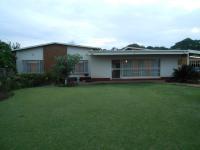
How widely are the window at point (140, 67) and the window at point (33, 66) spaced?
24.9 feet

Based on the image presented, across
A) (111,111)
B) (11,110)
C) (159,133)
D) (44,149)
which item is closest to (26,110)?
(11,110)

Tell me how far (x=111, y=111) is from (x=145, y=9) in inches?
512

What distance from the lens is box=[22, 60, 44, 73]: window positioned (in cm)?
2231

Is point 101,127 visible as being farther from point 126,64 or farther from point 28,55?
point 28,55

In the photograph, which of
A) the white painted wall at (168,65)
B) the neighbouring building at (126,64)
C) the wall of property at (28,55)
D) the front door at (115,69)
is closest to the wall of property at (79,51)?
the neighbouring building at (126,64)

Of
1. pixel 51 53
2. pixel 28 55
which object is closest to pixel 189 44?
pixel 51 53

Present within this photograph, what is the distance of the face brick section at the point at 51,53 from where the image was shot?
22.0 m

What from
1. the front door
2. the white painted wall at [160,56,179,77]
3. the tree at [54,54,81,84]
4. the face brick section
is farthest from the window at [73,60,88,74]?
the white painted wall at [160,56,179,77]

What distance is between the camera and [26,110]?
8.20 metres

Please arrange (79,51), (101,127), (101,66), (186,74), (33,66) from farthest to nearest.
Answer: (33,66), (79,51), (101,66), (186,74), (101,127)

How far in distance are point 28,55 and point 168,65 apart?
12604mm

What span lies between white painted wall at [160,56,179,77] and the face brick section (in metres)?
8.71

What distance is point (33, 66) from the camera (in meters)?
22.4

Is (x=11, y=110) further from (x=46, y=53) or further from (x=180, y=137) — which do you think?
(x=46, y=53)
